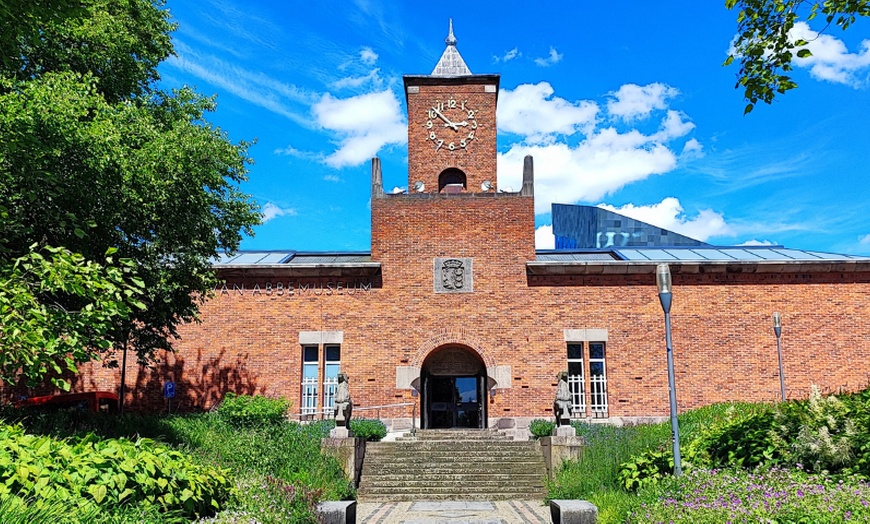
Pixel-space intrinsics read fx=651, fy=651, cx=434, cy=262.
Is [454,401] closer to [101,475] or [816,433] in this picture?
[816,433]

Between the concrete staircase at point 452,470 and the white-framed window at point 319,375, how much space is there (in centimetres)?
318

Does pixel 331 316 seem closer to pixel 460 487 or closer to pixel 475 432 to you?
pixel 475 432

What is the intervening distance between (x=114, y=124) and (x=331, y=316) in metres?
9.05

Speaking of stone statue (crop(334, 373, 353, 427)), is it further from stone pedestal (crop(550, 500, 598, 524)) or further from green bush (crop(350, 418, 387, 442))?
stone pedestal (crop(550, 500, 598, 524))

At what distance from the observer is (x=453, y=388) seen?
64.6ft

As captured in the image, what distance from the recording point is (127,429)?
42.0 feet

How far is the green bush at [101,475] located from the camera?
16.7 feet

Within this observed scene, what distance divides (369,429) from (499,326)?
16.3 feet

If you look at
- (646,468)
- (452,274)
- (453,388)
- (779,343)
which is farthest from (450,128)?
(646,468)

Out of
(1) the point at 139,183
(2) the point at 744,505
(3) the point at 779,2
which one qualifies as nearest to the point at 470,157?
(1) the point at 139,183

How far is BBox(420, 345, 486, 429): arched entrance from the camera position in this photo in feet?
63.7

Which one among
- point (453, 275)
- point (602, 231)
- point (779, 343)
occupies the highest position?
point (602, 231)

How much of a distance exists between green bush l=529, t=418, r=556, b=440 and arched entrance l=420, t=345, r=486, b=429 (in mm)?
2892

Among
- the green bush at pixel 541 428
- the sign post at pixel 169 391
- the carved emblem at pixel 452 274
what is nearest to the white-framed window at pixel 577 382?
the green bush at pixel 541 428
